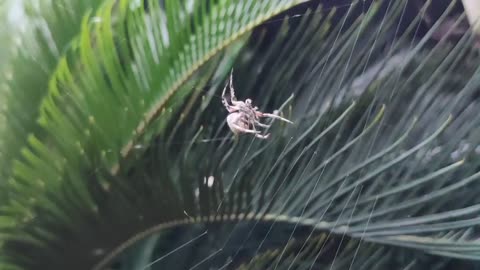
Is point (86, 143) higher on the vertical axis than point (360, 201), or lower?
higher

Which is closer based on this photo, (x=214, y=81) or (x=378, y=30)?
(x=378, y=30)

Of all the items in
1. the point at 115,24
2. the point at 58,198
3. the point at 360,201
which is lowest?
the point at 360,201

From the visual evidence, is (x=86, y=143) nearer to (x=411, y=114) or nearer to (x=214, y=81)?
(x=214, y=81)

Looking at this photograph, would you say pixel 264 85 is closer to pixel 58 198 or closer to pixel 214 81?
pixel 214 81

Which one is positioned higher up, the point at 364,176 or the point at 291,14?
the point at 291,14

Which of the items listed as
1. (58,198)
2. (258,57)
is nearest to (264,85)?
(258,57)

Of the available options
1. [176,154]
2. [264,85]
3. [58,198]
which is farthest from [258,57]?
[58,198]
